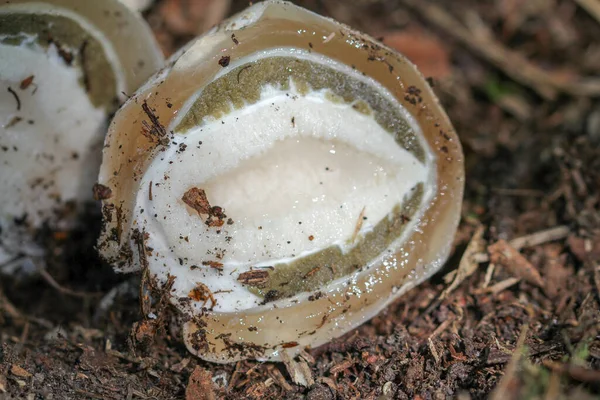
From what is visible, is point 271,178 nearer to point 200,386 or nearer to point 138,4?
point 200,386

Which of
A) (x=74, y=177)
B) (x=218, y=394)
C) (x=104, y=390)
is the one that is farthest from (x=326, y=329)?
(x=74, y=177)

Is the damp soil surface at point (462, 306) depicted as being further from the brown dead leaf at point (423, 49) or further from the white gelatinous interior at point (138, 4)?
the white gelatinous interior at point (138, 4)

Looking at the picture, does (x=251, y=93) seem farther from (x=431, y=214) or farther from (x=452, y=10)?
(x=452, y=10)

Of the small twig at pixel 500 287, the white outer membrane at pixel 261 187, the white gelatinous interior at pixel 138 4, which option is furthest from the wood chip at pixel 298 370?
the white gelatinous interior at pixel 138 4

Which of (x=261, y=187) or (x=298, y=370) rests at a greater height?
(x=261, y=187)

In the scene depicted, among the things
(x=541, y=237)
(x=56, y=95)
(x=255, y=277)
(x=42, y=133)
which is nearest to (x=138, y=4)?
(x=56, y=95)

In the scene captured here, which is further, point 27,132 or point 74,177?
point 74,177

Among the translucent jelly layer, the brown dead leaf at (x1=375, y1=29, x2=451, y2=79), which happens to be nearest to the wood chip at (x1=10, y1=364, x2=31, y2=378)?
the translucent jelly layer
